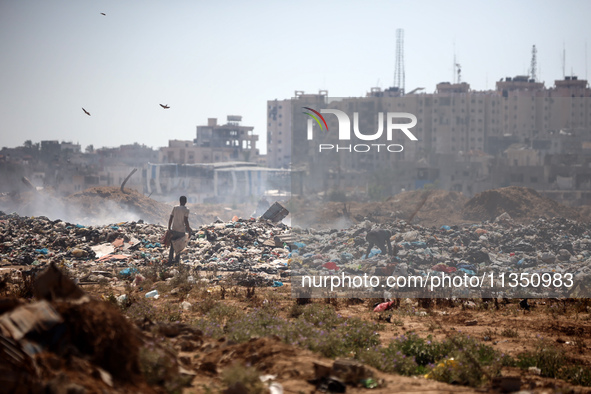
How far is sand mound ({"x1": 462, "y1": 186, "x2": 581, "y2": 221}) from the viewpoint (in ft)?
71.0

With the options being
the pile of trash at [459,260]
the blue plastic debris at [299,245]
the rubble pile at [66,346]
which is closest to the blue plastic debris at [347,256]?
the pile of trash at [459,260]

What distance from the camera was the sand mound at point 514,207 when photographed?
71.0ft

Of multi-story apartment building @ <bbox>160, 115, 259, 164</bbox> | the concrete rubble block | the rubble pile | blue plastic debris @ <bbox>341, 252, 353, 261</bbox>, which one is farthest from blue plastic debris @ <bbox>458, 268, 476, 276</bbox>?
multi-story apartment building @ <bbox>160, 115, 259, 164</bbox>

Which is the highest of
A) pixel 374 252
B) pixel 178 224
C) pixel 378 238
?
pixel 178 224

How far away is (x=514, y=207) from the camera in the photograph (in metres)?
21.9

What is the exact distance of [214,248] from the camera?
14.1 meters

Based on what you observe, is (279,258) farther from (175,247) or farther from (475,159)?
(475,159)

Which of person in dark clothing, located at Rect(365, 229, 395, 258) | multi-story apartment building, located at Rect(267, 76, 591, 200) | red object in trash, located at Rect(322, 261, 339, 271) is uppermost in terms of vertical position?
multi-story apartment building, located at Rect(267, 76, 591, 200)

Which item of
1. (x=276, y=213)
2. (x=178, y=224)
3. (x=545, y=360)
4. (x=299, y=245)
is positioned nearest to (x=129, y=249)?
(x=178, y=224)

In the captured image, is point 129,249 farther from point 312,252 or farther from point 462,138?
point 462,138

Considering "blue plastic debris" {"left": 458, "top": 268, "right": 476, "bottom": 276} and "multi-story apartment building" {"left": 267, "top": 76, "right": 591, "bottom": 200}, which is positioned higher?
"multi-story apartment building" {"left": 267, "top": 76, "right": 591, "bottom": 200}

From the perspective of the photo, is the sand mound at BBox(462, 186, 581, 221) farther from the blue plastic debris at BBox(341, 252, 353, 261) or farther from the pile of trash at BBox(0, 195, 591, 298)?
the blue plastic debris at BBox(341, 252, 353, 261)

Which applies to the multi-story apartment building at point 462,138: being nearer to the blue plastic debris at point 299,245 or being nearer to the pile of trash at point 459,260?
the pile of trash at point 459,260

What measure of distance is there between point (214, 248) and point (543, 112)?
64292mm
